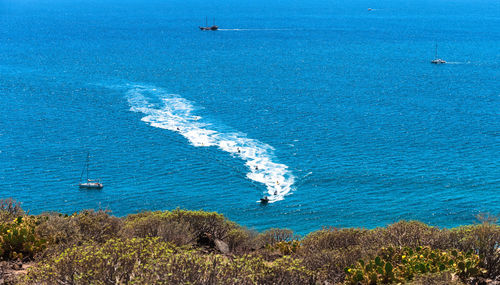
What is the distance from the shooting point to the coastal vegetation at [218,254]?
28219 millimetres

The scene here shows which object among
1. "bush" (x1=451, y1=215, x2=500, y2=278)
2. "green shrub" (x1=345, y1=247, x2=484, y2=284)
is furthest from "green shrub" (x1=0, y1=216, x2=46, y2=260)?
"bush" (x1=451, y1=215, x2=500, y2=278)

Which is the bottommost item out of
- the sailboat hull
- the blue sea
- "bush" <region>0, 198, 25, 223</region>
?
"bush" <region>0, 198, 25, 223</region>

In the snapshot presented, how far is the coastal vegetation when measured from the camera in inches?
1111

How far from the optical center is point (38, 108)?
133 metres

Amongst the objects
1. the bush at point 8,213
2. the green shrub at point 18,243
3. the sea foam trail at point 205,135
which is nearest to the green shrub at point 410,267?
the green shrub at point 18,243

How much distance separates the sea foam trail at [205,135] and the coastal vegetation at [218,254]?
45.3m

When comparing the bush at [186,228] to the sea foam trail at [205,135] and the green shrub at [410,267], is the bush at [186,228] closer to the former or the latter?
the green shrub at [410,267]

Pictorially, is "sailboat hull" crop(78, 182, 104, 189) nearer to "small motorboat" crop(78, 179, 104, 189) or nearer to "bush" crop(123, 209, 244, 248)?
"small motorboat" crop(78, 179, 104, 189)

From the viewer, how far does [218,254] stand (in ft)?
117

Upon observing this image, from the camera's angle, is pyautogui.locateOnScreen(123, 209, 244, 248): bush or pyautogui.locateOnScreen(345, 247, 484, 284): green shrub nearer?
pyautogui.locateOnScreen(345, 247, 484, 284): green shrub

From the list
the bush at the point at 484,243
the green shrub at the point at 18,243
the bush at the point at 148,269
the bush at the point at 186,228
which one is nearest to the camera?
the bush at the point at 148,269

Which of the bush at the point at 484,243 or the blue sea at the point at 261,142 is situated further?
the blue sea at the point at 261,142

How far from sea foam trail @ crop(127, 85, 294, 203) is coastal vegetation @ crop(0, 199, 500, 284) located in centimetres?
4532

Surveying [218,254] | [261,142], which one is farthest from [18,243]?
[261,142]
